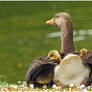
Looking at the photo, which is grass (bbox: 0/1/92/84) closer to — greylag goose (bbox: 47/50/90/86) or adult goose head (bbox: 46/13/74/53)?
adult goose head (bbox: 46/13/74/53)

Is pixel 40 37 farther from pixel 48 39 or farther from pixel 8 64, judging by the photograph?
pixel 8 64

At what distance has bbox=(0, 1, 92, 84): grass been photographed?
24.3 m

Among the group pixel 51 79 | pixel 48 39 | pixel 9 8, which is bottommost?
pixel 51 79

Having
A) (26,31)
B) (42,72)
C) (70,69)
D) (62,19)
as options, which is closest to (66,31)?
(62,19)

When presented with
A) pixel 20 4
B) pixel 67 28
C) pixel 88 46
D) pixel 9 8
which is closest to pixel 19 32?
pixel 88 46

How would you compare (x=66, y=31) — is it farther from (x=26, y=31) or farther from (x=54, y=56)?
(x=26, y=31)

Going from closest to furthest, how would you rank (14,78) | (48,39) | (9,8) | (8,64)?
(14,78), (8,64), (48,39), (9,8)

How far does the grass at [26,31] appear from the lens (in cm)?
2428

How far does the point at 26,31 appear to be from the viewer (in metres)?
33.7

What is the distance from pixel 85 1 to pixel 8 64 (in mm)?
22854

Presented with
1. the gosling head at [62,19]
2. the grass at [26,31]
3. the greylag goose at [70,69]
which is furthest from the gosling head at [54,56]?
the grass at [26,31]

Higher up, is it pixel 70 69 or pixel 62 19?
pixel 62 19

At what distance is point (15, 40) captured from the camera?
30594mm

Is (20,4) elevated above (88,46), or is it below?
above
